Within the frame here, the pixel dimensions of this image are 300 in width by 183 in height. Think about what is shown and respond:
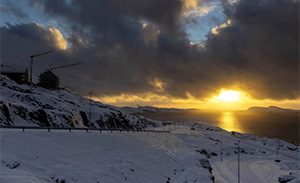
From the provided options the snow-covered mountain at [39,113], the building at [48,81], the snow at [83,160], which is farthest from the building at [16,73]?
the snow at [83,160]

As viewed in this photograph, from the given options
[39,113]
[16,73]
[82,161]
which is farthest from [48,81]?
[82,161]

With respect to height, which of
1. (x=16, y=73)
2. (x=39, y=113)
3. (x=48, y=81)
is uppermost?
(x=16, y=73)

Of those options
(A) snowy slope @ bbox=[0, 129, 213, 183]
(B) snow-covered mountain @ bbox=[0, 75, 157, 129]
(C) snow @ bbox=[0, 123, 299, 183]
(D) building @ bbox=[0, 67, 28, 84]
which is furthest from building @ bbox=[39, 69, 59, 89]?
(A) snowy slope @ bbox=[0, 129, 213, 183]

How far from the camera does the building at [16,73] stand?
132 m

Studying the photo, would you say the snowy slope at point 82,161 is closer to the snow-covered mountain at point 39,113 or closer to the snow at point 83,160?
the snow at point 83,160

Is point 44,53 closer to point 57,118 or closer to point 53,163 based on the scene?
point 57,118

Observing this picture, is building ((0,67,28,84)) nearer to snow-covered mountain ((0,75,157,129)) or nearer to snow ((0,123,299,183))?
snow-covered mountain ((0,75,157,129))

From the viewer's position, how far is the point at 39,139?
2505 centimetres

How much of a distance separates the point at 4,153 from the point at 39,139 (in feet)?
17.9

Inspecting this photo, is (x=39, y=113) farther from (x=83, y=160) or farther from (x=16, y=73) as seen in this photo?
(x=16, y=73)

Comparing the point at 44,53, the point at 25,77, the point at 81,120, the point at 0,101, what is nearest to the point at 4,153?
the point at 0,101

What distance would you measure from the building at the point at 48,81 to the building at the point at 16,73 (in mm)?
13661

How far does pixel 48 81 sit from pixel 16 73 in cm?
1994

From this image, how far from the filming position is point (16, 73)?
434 feet
